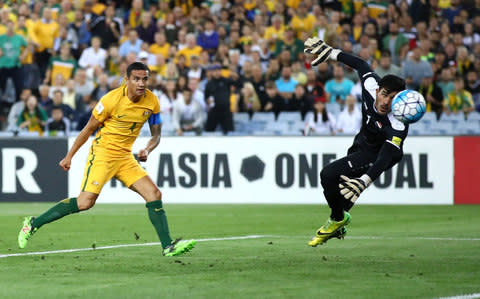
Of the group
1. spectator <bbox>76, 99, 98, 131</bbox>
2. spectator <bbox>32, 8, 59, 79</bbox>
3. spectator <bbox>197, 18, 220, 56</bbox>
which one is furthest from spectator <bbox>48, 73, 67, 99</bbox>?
spectator <bbox>197, 18, 220, 56</bbox>

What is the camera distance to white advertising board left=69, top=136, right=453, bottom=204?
1903 centimetres

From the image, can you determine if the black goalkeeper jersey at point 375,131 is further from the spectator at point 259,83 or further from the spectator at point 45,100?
the spectator at point 45,100

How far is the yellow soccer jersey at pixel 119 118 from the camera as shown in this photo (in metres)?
10.1

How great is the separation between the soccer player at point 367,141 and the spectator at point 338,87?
10.5 meters

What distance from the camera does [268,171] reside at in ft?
63.6

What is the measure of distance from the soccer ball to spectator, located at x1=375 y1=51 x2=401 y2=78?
12047 mm

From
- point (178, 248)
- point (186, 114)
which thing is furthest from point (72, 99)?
point (178, 248)

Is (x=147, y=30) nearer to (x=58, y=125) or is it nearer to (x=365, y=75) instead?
(x=58, y=125)

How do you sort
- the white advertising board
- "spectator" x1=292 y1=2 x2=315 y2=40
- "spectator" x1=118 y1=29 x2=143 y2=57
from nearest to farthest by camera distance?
the white advertising board → "spectator" x1=118 y1=29 x2=143 y2=57 → "spectator" x1=292 y1=2 x2=315 y2=40

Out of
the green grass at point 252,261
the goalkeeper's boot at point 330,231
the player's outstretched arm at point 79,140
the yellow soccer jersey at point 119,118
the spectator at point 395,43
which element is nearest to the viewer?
the green grass at point 252,261

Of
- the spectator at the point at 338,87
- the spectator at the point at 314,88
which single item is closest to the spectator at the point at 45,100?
the spectator at the point at 314,88

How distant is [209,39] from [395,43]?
14.4 feet

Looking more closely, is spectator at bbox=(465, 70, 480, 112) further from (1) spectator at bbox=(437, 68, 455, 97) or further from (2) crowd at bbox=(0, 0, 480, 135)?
(1) spectator at bbox=(437, 68, 455, 97)

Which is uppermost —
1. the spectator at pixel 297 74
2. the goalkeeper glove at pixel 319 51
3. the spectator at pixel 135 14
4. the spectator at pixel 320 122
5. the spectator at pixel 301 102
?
the spectator at pixel 135 14
